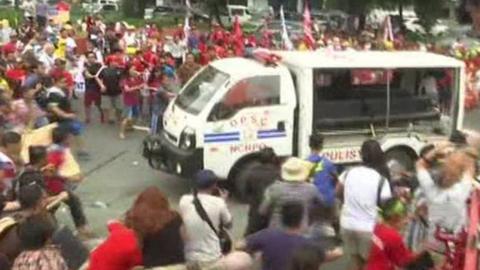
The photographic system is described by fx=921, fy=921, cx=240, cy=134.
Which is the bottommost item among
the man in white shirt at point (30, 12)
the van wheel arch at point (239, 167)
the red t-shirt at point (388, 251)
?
the van wheel arch at point (239, 167)

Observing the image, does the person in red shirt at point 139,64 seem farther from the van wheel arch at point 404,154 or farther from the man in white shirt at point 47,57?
the van wheel arch at point 404,154

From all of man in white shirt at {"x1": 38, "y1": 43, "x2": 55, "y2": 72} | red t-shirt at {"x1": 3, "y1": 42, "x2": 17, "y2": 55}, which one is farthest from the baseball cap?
red t-shirt at {"x1": 3, "y1": 42, "x2": 17, "y2": 55}

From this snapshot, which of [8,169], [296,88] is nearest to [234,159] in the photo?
[296,88]

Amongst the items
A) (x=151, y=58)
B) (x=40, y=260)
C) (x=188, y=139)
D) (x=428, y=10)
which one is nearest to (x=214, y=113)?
(x=188, y=139)

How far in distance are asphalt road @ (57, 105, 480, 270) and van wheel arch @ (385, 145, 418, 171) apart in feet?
7.55

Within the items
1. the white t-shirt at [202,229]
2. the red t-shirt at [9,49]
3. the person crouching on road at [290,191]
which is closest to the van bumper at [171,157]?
the person crouching on road at [290,191]

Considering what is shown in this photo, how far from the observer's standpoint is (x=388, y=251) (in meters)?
6.84

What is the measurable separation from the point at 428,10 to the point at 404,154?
29.4 metres

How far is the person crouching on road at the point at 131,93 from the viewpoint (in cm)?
1650

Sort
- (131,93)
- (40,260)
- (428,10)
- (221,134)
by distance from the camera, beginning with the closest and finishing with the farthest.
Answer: (40,260), (221,134), (131,93), (428,10)

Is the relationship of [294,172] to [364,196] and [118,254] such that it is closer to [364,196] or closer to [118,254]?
[364,196]

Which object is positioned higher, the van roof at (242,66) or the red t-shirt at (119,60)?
the van roof at (242,66)

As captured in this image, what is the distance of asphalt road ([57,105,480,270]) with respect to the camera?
11.4 meters

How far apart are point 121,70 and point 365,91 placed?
5.59 meters
